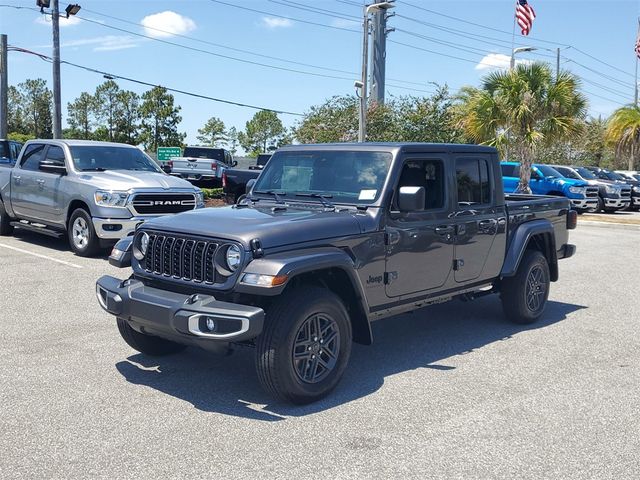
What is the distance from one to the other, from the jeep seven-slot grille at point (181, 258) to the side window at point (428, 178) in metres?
1.82

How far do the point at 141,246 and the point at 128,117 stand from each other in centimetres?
7541

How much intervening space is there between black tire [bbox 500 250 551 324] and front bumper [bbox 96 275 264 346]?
3.58 meters

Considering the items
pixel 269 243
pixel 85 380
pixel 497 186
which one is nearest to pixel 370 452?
pixel 269 243

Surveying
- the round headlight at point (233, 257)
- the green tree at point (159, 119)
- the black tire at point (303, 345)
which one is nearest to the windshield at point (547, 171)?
the black tire at point (303, 345)

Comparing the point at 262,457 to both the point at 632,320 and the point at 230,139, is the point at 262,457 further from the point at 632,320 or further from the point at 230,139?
the point at 230,139

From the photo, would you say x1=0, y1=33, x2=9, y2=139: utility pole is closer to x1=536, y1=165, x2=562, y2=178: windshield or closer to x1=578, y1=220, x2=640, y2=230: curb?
x1=536, y1=165, x2=562, y2=178: windshield

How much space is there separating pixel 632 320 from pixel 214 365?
4736 mm

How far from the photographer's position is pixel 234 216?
205 inches

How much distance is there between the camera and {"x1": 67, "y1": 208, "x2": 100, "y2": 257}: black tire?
11.0m

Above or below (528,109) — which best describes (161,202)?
below

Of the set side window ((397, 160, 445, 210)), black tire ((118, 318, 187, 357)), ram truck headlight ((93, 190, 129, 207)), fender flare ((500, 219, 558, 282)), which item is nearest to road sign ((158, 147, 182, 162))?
ram truck headlight ((93, 190, 129, 207))

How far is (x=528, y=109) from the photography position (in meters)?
21.8

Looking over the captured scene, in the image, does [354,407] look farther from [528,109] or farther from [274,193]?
[528,109]

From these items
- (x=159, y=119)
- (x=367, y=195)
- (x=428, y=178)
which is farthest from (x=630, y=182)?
(x=159, y=119)
